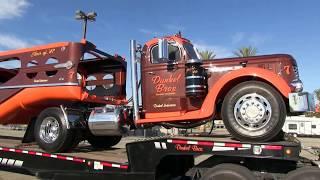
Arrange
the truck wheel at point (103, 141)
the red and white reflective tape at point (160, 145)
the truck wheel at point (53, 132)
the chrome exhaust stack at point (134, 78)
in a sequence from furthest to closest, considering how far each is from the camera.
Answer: the truck wheel at point (103, 141) → the truck wheel at point (53, 132) → the chrome exhaust stack at point (134, 78) → the red and white reflective tape at point (160, 145)

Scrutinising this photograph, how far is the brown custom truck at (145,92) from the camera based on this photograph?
6.60m

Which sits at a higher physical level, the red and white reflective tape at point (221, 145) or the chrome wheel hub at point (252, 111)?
the chrome wheel hub at point (252, 111)

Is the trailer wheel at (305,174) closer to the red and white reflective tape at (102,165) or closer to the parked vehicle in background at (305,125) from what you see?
the red and white reflective tape at (102,165)

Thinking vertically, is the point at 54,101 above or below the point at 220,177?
above

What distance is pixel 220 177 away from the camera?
6.29m

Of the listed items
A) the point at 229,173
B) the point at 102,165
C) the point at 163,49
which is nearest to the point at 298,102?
the point at 229,173

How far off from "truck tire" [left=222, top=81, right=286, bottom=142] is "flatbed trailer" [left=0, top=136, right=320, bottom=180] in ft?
0.89

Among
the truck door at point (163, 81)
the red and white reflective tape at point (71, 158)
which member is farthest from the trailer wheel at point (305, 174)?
the red and white reflective tape at point (71, 158)

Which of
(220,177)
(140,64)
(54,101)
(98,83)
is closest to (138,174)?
(220,177)

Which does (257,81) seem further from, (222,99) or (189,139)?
(189,139)

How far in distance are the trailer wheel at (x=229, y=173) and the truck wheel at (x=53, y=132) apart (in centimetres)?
337

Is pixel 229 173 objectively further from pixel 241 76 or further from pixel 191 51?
pixel 191 51

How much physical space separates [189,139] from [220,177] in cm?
75

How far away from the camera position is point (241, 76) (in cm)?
682
